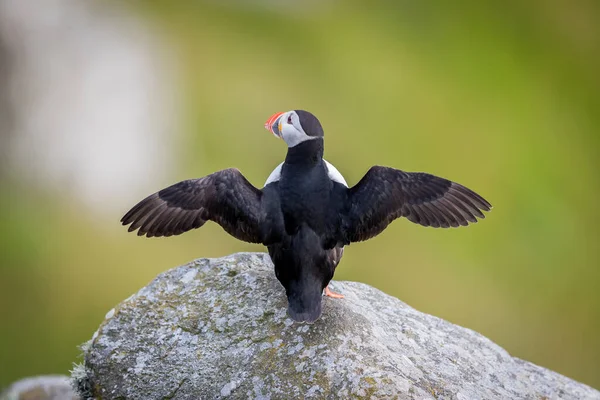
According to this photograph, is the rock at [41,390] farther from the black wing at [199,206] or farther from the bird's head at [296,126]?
the bird's head at [296,126]

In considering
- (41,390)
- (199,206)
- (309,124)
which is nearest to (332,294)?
(199,206)

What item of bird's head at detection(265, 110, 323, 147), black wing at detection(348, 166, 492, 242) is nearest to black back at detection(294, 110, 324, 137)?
bird's head at detection(265, 110, 323, 147)

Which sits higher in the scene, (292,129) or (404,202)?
(292,129)

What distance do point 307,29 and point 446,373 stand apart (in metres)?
10.5

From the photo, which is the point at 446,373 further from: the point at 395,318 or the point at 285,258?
the point at 285,258

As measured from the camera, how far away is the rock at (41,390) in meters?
6.98

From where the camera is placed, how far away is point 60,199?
12.0 m

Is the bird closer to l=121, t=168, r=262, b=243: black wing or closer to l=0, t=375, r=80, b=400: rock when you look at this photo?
l=121, t=168, r=262, b=243: black wing

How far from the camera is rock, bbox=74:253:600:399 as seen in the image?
4.68 m

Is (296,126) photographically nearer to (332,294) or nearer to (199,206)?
(199,206)

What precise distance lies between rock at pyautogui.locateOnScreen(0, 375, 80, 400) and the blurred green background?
383cm

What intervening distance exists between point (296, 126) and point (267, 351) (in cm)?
159

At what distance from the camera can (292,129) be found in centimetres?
514

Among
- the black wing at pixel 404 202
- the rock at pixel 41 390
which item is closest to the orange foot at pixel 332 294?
the black wing at pixel 404 202
